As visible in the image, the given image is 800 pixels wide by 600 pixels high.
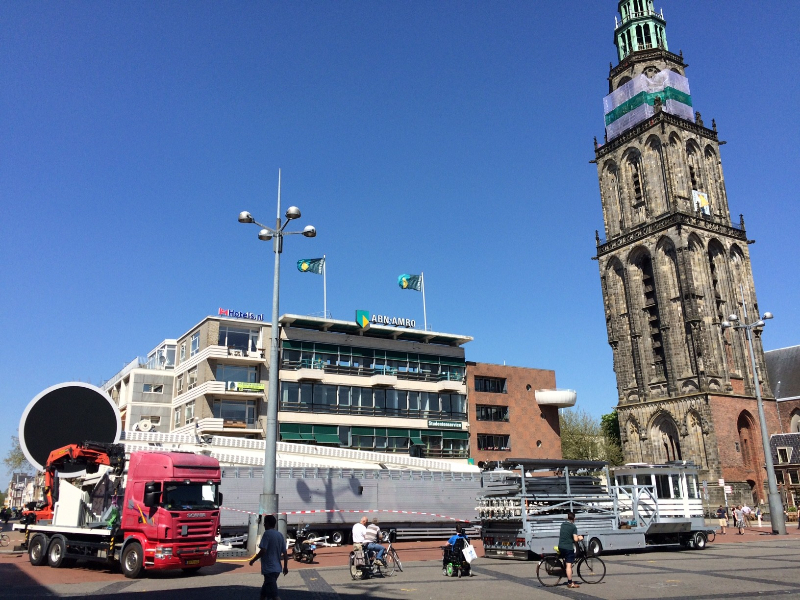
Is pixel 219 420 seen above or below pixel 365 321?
below

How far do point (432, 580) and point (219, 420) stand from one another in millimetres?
30636

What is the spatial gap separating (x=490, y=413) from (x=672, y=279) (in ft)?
89.6

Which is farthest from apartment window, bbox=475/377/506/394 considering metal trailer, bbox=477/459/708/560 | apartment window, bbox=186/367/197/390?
metal trailer, bbox=477/459/708/560

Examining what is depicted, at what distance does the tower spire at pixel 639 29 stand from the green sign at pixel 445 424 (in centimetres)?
5356

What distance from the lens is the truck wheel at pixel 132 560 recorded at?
1770 cm

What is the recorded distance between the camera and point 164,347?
6141 cm

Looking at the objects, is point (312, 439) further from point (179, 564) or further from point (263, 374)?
point (179, 564)

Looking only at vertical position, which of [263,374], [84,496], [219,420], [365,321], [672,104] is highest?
[672,104]

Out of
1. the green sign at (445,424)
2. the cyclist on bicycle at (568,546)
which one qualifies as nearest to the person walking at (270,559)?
the cyclist on bicycle at (568,546)

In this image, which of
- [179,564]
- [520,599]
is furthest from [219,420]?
[520,599]

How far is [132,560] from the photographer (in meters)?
17.9

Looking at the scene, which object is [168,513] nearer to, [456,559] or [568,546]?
[456,559]

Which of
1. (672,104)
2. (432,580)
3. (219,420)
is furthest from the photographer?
(672,104)

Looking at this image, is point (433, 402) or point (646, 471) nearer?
point (646, 471)
